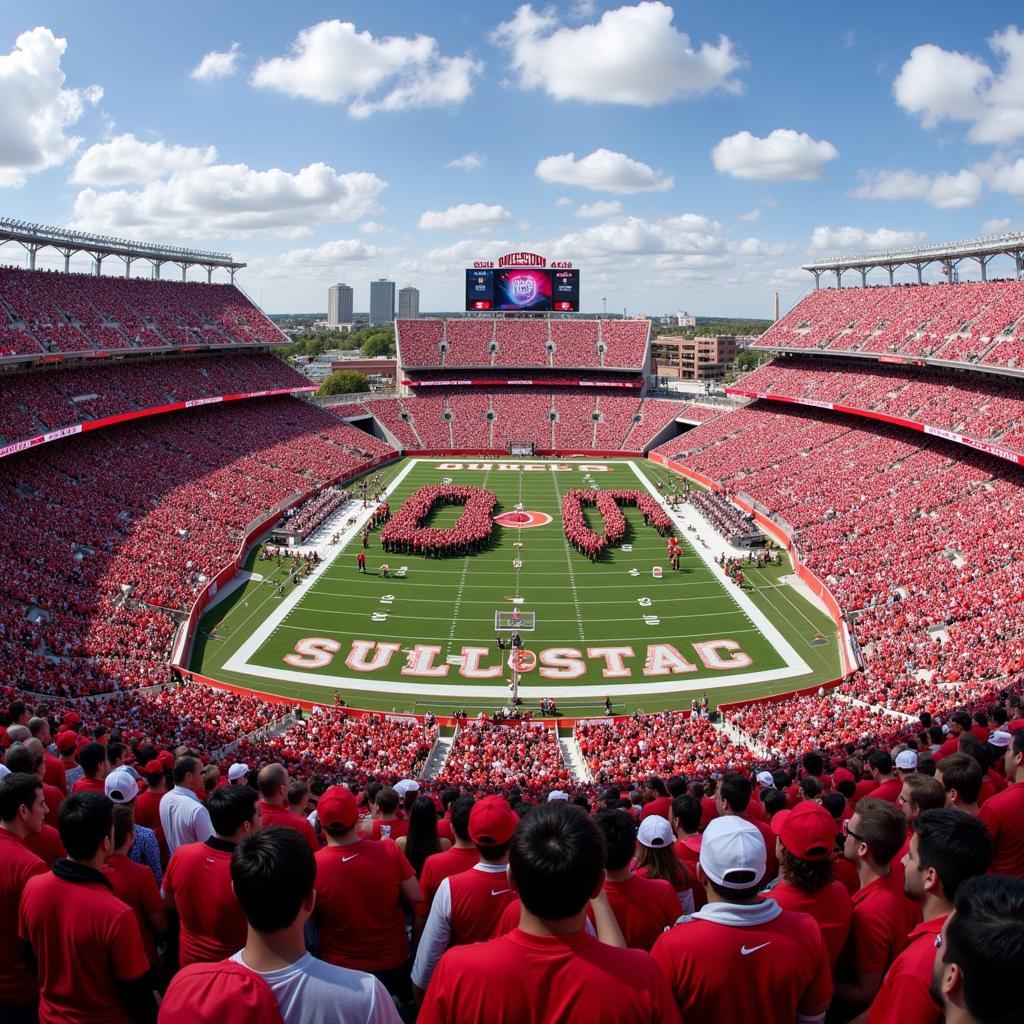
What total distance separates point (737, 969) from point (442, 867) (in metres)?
2.24

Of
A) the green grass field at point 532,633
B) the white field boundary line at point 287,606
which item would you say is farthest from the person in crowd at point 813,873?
the white field boundary line at point 287,606

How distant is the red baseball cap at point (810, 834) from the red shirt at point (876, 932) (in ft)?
1.52

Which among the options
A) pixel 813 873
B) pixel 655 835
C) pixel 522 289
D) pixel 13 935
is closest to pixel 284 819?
pixel 13 935

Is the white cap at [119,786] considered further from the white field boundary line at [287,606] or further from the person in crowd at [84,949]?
the white field boundary line at [287,606]

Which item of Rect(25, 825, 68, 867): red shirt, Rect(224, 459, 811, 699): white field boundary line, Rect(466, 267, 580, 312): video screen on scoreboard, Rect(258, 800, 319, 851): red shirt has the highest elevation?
Rect(466, 267, 580, 312): video screen on scoreboard

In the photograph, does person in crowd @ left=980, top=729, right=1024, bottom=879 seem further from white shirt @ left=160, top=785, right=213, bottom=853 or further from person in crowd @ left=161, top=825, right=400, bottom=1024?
white shirt @ left=160, top=785, right=213, bottom=853

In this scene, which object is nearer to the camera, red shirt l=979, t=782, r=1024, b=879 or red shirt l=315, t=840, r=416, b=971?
red shirt l=315, t=840, r=416, b=971

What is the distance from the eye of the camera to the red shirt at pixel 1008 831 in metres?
5.51

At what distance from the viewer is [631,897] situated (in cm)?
425

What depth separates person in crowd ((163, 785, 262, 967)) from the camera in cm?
439

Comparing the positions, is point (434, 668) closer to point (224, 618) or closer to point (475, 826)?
point (224, 618)

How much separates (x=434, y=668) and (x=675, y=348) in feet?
481

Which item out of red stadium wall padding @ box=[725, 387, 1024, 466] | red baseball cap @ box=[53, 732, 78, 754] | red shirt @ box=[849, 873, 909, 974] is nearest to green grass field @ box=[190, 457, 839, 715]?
red stadium wall padding @ box=[725, 387, 1024, 466]

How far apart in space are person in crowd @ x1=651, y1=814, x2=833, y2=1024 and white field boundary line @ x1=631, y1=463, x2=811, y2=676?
2242 centimetres
